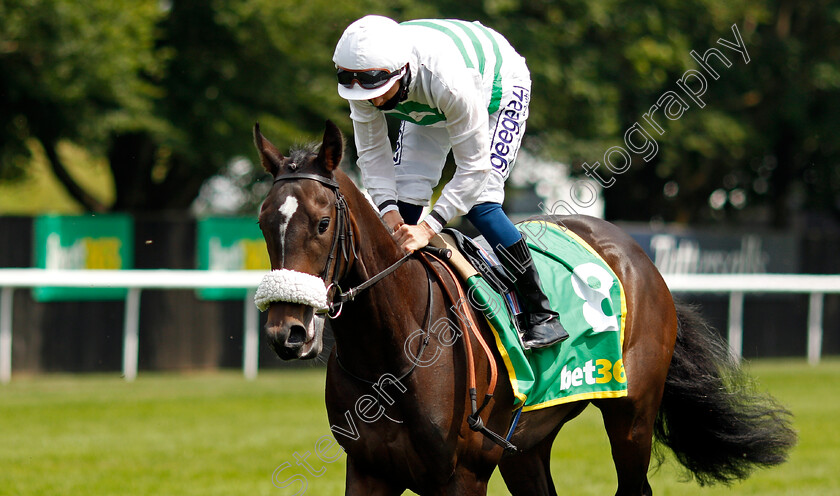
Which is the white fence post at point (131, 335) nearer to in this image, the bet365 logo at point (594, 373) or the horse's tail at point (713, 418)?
the horse's tail at point (713, 418)

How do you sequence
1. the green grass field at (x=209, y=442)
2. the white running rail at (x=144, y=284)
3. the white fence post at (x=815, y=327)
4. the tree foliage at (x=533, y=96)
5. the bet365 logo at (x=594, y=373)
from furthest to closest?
the white fence post at (x=815, y=327), the tree foliage at (x=533, y=96), the white running rail at (x=144, y=284), the green grass field at (x=209, y=442), the bet365 logo at (x=594, y=373)

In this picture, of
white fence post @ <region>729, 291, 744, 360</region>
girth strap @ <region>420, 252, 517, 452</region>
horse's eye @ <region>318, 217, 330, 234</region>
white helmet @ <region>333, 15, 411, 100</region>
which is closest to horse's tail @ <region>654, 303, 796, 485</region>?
girth strap @ <region>420, 252, 517, 452</region>

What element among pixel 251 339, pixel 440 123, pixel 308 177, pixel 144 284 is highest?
pixel 440 123

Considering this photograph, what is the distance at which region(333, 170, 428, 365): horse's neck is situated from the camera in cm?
317

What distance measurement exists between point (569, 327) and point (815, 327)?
35.1 ft

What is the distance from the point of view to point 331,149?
9.73 ft

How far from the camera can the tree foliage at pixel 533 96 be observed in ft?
36.7

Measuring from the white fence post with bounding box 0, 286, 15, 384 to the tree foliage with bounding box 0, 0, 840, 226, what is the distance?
2.33 meters

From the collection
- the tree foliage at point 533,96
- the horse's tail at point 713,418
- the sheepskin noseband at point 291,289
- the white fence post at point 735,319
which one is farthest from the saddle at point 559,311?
the white fence post at point 735,319

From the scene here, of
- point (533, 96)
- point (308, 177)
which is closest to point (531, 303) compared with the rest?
point (308, 177)

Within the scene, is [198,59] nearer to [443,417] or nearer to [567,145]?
[567,145]

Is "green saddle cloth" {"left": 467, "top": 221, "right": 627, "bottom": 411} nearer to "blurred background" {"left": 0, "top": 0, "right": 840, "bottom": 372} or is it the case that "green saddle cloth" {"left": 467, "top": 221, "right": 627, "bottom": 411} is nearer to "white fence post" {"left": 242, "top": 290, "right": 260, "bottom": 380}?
"blurred background" {"left": 0, "top": 0, "right": 840, "bottom": 372}

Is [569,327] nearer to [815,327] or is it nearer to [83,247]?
[83,247]

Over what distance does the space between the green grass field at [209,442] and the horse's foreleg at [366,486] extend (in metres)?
2.39
